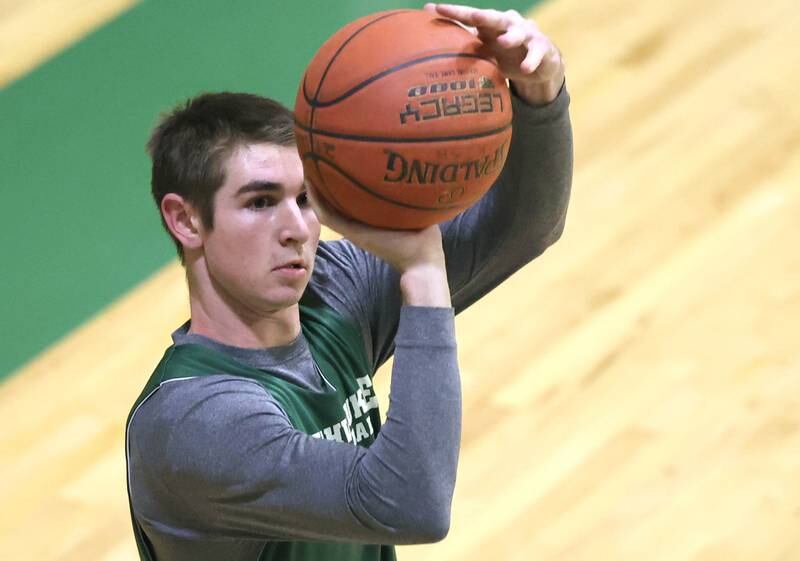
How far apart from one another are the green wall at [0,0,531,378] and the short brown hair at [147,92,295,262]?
6.89ft

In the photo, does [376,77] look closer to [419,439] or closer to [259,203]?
[259,203]

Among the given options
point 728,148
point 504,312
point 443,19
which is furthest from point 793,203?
point 443,19

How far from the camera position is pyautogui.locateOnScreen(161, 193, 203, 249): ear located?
2.08 meters

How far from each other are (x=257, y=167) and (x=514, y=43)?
0.39 metres

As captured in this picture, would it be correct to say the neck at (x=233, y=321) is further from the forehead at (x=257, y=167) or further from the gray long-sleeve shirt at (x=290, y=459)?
the forehead at (x=257, y=167)

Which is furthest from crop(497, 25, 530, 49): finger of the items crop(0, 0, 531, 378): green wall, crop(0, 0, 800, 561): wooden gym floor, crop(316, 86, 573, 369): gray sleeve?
crop(0, 0, 531, 378): green wall

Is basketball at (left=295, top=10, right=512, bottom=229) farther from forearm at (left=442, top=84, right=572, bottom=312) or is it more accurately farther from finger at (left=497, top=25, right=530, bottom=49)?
forearm at (left=442, top=84, right=572, bottom=312)

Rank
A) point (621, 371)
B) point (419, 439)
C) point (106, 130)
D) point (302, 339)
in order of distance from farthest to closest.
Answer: point (106, 130) < point (621, 371) < point (302, 339) < point (419, 439)

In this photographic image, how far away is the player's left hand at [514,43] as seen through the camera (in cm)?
192

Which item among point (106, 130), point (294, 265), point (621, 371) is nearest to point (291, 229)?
point (294, 265)

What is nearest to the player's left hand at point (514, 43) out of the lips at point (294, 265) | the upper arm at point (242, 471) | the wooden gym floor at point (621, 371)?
the lips at point (294, 265)

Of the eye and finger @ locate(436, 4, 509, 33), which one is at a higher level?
finger @ locate(436, 4, 509, 33)

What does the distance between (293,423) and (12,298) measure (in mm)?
2369

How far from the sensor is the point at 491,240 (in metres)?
2.25
